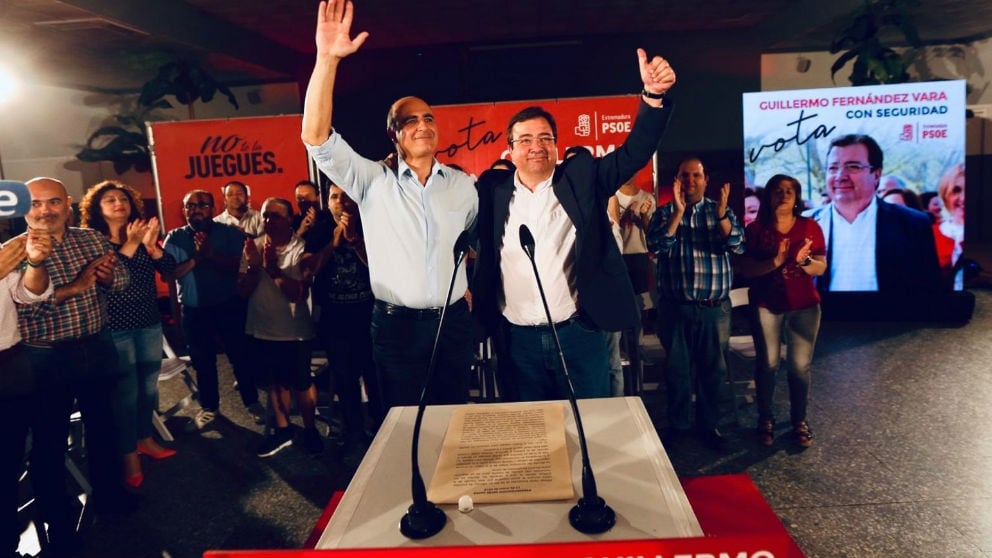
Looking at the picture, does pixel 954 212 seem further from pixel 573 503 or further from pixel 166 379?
pixel 166 379

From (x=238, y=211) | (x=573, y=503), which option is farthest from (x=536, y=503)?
(x=238, y=211)

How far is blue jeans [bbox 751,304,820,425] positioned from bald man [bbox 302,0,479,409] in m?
1.93

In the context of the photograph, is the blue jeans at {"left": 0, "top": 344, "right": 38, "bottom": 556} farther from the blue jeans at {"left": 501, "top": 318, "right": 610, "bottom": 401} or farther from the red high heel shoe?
the blue jeans at {"left": 501, "top": 318, "right": 610, "bottom": 401}

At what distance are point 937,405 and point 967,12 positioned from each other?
18.1 feet

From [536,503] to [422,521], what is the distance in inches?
7.9

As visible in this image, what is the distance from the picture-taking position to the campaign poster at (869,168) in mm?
5695

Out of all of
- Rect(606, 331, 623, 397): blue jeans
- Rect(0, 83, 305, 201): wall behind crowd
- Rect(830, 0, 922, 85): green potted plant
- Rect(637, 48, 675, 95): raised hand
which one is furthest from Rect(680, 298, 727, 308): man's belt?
Rect(0, 83, 305, 201): wall behind crowd

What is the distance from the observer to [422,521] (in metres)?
1.01

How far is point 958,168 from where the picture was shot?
18.6 feet

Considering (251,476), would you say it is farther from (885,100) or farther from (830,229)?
(885,100)

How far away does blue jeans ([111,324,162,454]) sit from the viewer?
3.19 m

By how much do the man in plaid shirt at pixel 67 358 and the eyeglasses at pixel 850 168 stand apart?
5849 millimetres

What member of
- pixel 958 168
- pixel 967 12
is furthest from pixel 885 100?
pixel 967 12

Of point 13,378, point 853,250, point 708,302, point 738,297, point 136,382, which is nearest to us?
point 13,378
